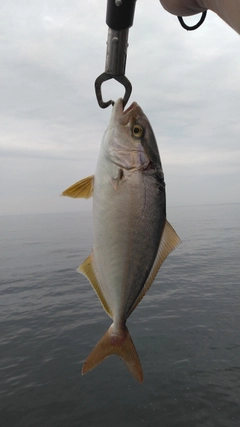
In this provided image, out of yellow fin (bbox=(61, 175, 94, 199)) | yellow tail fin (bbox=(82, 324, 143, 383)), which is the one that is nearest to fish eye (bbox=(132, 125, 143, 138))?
yellow fin (bbox=(61, 175, 94, 199))

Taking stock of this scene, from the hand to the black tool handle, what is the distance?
0.30 meters

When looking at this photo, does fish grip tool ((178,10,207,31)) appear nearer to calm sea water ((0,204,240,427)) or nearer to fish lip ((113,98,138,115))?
fish lip ((113,98,138,115))

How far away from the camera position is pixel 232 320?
59.3 feet

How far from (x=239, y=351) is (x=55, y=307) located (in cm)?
1330

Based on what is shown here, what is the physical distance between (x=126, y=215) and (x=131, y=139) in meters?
0.76

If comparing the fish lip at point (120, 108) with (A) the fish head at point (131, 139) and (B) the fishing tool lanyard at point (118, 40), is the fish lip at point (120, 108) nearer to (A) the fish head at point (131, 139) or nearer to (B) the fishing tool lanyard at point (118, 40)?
(A) the fish head at point (131, 139)

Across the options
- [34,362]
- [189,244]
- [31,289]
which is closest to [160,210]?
[34,362]

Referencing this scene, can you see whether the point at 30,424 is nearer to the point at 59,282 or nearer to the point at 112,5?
the point at 112,5

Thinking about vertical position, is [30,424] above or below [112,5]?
below

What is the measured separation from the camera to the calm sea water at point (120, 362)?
10477mm

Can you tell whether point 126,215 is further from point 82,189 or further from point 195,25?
point 195,25

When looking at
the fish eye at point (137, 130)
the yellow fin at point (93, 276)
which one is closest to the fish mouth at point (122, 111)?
the fish eye at point (137, 130)

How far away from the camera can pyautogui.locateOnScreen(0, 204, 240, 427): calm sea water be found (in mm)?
10477

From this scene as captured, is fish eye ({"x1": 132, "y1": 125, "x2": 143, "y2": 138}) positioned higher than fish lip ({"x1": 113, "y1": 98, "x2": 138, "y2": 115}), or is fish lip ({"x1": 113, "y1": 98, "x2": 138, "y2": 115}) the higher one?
fish lip ({"x1": 113, "y1": 98, "x2": 138, "y2": 115})
